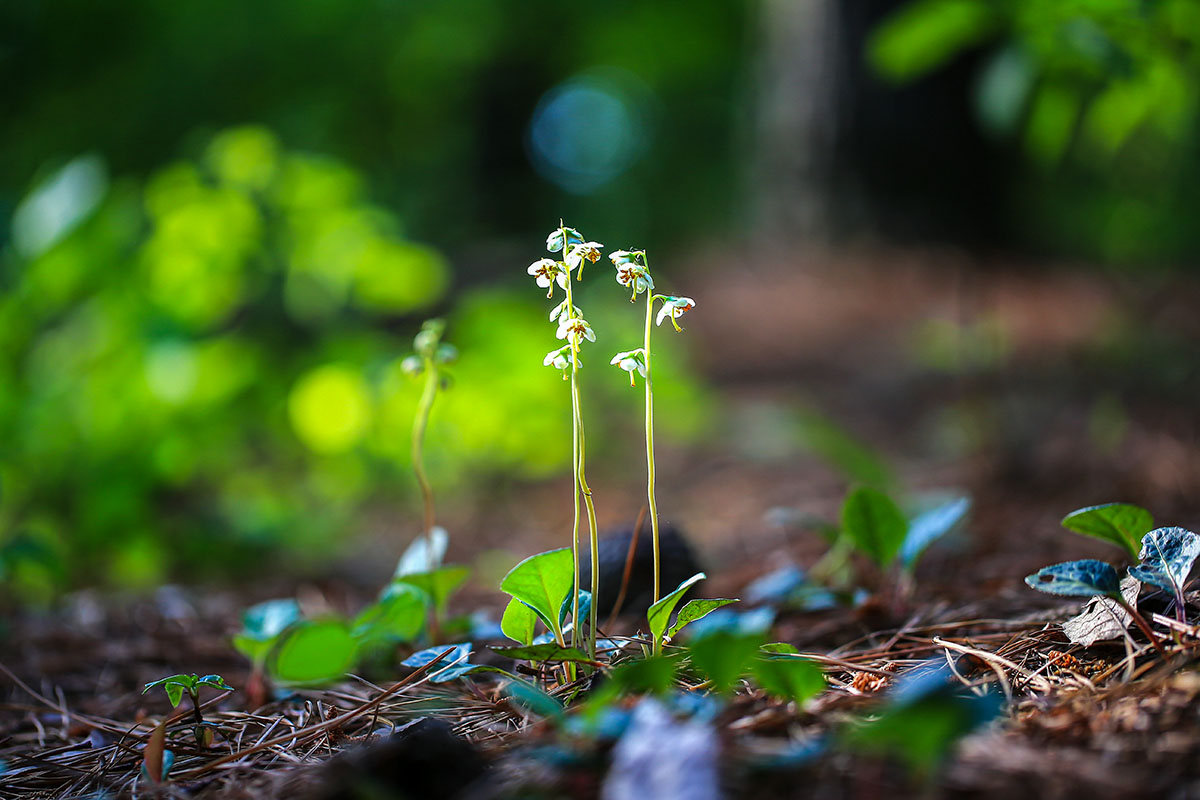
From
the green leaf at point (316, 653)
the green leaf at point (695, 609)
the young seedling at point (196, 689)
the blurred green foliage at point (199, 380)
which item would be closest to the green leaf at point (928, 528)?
the green leaf at point (695, 609)

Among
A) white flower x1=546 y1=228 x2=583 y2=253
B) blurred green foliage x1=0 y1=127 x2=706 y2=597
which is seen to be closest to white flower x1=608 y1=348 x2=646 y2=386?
white flower x1=546 y1=228 x2=583 y2=253

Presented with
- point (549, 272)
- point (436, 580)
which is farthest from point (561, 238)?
point (436, 580)

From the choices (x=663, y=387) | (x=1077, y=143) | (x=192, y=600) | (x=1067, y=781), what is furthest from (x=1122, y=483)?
(x=1077, y=143)

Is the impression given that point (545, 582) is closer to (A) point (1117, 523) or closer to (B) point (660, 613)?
(B) point (660, 613)

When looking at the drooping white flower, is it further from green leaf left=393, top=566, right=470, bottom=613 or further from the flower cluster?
green leaf left=393, top=566, right=470, bottom=613

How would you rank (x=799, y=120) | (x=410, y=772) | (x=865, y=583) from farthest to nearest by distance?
(x=799, y=120)
(x=865, y=583)
(x=410, y=772)

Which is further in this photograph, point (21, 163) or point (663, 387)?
point (21, 163)

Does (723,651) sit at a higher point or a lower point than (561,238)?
lower

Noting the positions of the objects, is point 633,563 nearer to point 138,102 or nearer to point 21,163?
point 21,163
